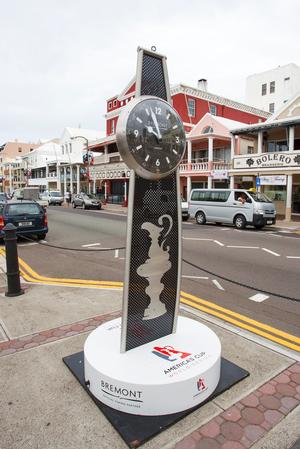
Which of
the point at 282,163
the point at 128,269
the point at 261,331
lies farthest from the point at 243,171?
the point at 128,269

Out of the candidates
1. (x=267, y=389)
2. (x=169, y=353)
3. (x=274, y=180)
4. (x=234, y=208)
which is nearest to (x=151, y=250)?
(x=169, y=353)

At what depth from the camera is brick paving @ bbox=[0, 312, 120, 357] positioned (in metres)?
3.80

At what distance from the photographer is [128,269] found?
3123mm

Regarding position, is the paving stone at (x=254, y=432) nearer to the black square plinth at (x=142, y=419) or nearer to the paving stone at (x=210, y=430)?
the paving stone at (x=210, y=430)

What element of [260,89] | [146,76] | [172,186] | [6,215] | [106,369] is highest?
[260,89]

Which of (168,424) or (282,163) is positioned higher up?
(282,163)

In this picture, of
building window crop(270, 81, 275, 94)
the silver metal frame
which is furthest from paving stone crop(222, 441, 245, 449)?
building window crop(270, 81, 275, 94)

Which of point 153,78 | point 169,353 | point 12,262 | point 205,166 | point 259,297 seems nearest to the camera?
point 169,353

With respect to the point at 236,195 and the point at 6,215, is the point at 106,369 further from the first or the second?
the point at 236,195

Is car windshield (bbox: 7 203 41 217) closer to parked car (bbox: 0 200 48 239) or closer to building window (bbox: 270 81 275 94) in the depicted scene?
parked car (bbox: 0 200 48 239)

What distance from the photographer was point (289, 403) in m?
2.84

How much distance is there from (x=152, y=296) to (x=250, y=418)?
1384 mm

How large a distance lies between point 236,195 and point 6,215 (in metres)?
11.0

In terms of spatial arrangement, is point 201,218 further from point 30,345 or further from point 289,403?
point 289,403
